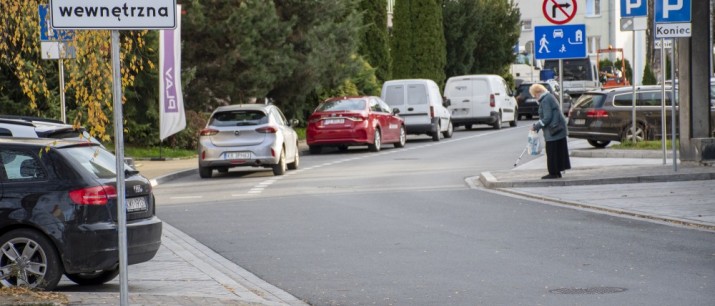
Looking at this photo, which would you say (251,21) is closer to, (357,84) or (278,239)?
(357,84)

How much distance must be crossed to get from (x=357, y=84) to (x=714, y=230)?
119ft

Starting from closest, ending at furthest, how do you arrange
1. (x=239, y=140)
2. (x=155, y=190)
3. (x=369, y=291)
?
1. (x=369, y=291)
2. (x=155, y=190)
3. (x=239, y=140)

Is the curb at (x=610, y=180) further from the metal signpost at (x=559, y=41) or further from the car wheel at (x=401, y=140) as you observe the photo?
the car wheel at (x=401, y=140)

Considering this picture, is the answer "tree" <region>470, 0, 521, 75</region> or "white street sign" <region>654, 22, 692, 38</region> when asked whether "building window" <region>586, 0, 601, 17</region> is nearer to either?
"tree" <region>470, 0, 521, 75</region>

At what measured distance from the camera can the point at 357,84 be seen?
2009 inches

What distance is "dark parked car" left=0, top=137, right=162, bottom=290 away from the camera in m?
11.1

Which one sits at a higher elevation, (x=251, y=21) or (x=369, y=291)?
(x=251, y=21)

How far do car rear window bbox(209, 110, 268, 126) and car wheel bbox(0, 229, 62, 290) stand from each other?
16342mm

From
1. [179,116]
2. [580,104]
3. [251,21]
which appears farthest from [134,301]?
[251,21]

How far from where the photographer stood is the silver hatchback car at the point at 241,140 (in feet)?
89.1

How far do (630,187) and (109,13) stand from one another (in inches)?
551

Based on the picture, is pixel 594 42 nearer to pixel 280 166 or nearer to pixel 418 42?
pixel 418 42

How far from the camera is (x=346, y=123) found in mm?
35500

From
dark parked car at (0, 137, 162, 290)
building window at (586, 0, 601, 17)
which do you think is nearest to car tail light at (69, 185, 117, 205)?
dark parked car at (0, 137, 162, 290)
